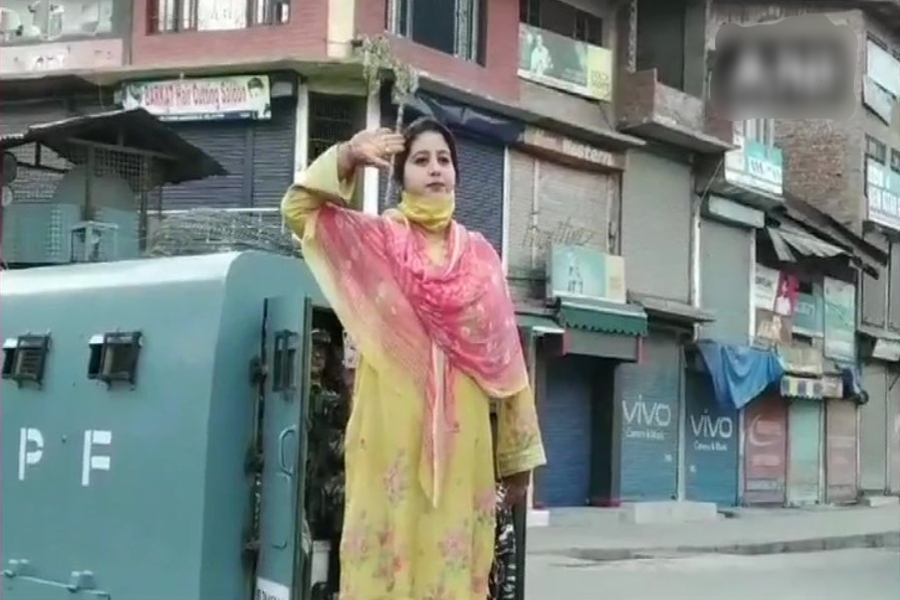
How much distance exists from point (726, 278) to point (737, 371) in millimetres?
1874

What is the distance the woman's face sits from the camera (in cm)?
303

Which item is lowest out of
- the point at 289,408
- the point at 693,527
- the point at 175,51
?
the point at 693,527

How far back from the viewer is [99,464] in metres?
4.38

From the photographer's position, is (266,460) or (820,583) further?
(820,583)

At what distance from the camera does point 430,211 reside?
118 inches

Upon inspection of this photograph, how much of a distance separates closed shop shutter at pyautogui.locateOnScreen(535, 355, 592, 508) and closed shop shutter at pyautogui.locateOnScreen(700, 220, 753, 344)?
11.3ft

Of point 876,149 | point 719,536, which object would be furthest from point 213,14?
point 876,149

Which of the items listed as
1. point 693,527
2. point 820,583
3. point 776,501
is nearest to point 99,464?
point 820,583

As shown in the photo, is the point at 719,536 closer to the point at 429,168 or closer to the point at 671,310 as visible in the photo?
the point at 671,310

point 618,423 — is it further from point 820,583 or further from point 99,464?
point 99,464

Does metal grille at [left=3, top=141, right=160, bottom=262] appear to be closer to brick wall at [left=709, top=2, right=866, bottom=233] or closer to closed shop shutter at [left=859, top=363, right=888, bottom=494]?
brick wall at [left=709, top=2, right=866, bottom=233]

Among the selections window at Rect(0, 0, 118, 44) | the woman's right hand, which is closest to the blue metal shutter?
window at Rect(0, 0, 118, 44)

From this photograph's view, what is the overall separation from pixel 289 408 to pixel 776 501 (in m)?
23.7

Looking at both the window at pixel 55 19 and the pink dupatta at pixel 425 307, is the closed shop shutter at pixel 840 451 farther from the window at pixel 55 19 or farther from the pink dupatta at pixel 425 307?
the pink dupatta at pixel 425 307
